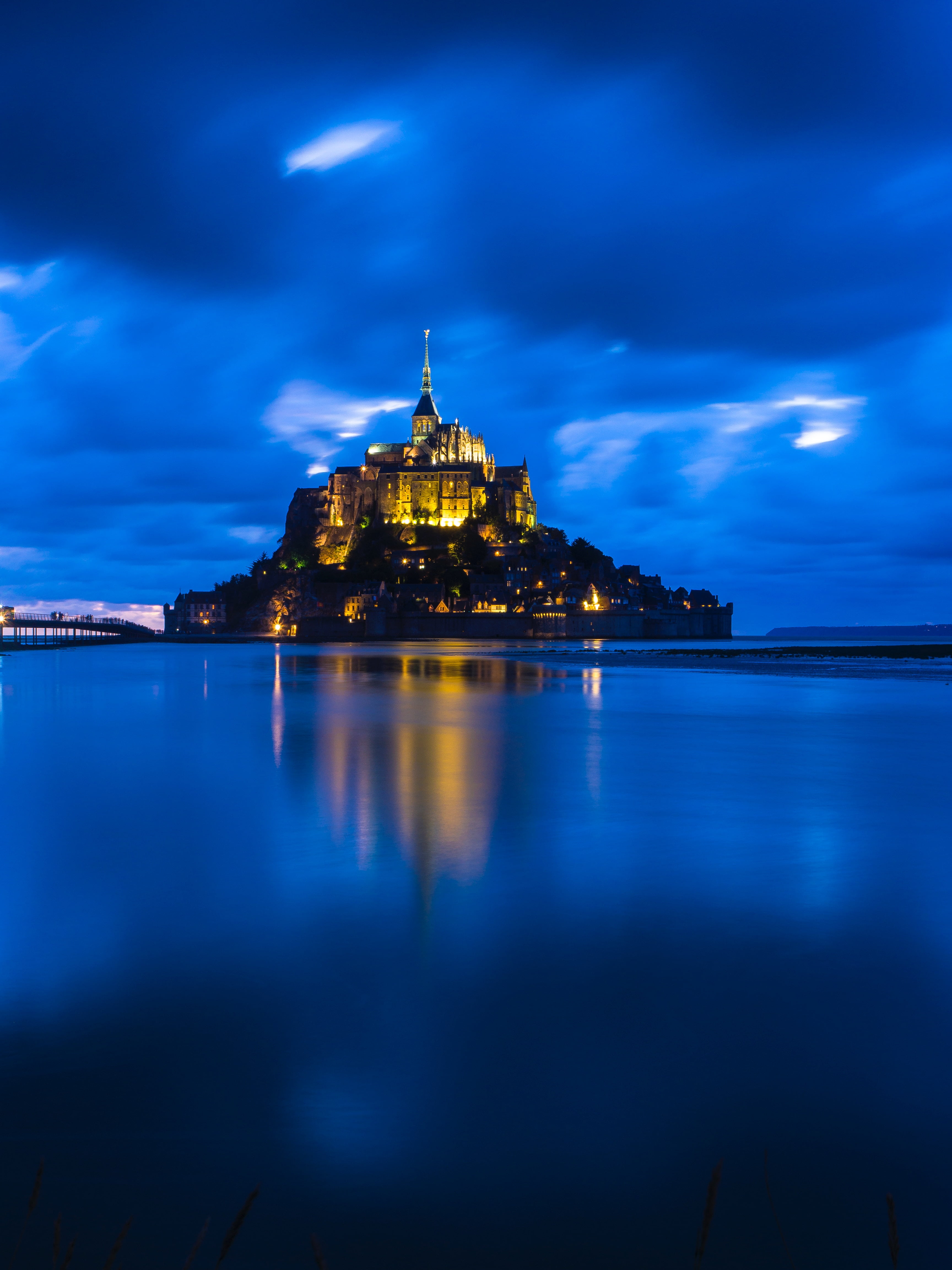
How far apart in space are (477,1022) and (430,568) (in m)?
112

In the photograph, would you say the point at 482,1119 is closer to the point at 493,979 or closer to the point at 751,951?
the point at 493,979

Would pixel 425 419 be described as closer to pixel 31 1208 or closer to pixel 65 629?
pixel 65 629

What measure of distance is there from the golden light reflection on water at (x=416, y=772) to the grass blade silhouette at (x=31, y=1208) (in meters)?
4.61

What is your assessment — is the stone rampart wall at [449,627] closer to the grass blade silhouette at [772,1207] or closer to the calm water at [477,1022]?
the calm water at [477,1022]

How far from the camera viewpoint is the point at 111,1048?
14.9ft

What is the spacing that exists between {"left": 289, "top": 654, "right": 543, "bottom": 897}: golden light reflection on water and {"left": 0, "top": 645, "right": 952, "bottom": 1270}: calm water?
0.10 meters

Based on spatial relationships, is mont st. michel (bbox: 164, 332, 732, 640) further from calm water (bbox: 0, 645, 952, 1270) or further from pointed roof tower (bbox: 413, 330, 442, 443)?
calm water (bbox: 0, 645, 952, 1270)

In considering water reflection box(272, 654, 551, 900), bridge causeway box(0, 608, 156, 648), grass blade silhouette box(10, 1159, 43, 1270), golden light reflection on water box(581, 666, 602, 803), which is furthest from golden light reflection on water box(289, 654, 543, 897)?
bridge causeway box(0, 608, 156, 648)

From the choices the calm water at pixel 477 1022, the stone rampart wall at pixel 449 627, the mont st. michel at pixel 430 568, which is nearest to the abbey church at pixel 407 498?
the mont st. michel at pixel 430 568

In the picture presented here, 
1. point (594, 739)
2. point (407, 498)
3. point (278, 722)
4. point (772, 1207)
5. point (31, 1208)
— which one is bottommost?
point (594, 739)

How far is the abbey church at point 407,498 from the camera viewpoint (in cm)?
12344

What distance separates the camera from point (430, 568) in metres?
116

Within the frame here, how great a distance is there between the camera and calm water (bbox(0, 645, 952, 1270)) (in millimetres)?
3350

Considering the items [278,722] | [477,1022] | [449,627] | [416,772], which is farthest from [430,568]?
[477,1022]
